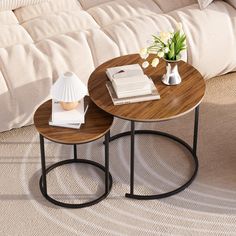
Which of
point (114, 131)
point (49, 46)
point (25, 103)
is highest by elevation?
point (49, 46)

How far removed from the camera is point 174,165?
10.7 feet

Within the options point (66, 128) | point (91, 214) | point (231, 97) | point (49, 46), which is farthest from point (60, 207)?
point (231, 97)

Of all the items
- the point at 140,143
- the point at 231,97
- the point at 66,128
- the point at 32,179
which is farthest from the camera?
the point at 231,97

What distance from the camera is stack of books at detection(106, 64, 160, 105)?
2.90 metres

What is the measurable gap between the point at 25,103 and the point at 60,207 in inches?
23.7

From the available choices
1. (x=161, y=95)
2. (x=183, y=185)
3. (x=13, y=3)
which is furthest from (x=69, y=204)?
(x=13, y=3)

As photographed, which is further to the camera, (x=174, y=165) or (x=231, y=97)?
A: (x=231, y=97)

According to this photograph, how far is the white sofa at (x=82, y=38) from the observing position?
10.7ft

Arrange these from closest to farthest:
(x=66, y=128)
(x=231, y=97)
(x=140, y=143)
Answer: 1. (x=66, y=128)
2. (x=140, y=143)
3. (x=231, y=97)

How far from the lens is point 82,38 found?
339 centimetres

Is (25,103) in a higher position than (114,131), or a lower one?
higher

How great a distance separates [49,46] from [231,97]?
1096mm

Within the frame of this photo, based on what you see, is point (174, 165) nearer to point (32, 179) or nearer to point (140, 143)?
point (140, 143)

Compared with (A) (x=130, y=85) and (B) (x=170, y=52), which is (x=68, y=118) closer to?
(A) (x=130, y=85)
